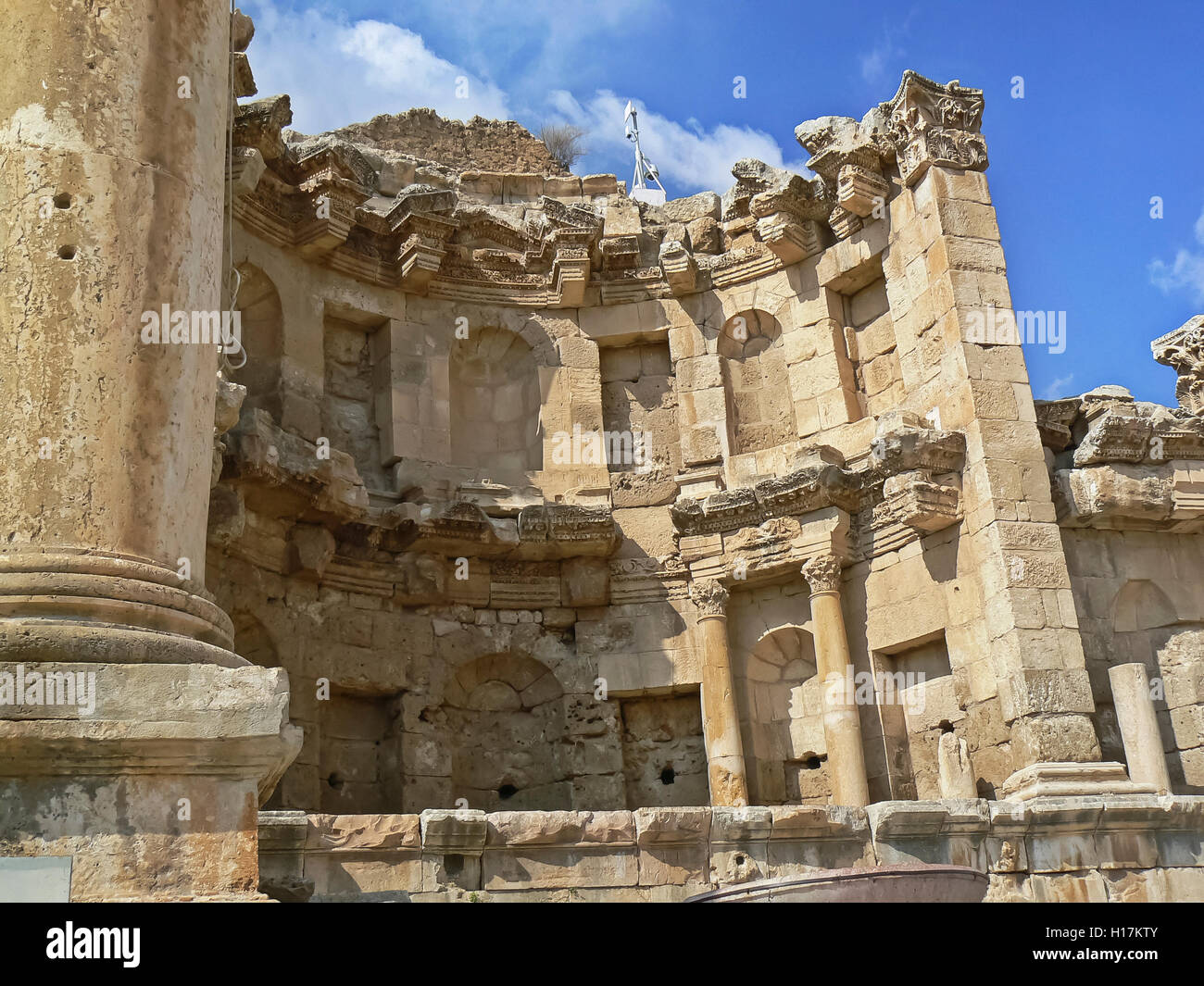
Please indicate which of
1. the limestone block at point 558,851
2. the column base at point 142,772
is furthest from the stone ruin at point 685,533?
the column base at point 142,772

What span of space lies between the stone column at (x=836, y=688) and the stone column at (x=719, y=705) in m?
0.96

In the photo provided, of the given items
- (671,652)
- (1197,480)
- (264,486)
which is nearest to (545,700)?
(671,652)

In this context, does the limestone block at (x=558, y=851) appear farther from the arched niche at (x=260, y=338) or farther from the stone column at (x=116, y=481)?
the arched niche at (x=260, y=338)

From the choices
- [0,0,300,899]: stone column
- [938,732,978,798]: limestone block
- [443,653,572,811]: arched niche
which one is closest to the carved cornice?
[938,732,978,798]: limestone block

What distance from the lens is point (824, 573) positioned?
13.5 m

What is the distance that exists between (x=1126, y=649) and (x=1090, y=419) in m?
2.47

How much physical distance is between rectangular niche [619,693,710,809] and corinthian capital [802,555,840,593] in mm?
1973

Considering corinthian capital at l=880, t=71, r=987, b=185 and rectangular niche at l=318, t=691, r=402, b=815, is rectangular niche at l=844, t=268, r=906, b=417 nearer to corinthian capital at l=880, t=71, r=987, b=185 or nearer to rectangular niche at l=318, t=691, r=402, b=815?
corinthian capital at l=880, t=71, r=987, b=185

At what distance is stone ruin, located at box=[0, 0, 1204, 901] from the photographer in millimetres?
10500

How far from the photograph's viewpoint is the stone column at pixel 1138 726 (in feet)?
37.9

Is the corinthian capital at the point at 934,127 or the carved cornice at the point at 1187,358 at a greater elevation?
the corinthian capital at the point at 934,127

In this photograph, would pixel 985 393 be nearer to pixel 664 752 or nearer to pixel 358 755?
pixel 664 752

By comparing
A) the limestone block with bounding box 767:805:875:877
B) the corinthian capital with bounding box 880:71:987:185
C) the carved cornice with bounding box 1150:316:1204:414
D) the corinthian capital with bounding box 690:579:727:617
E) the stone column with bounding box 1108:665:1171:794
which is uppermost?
the corinthian capital with bounding box 880:71:987:185
